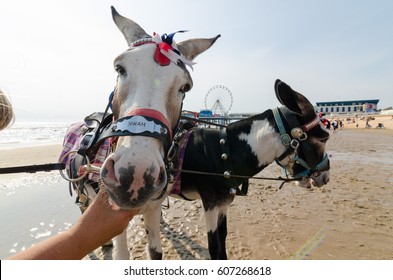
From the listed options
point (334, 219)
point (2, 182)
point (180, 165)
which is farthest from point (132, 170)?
point (2, 182)

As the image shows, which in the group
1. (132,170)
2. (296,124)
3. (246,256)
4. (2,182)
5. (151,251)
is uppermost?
(296,124)

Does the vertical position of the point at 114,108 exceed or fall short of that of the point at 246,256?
it exceeds it

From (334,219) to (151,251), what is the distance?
4584 millimetres

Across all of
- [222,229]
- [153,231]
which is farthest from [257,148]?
[153,231]

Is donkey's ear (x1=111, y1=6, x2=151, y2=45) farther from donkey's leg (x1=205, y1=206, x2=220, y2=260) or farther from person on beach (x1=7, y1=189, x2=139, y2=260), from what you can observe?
donkey's leg (x1=205, y1=206, x2=220, y2=260)

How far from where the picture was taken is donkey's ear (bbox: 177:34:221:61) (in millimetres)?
2533

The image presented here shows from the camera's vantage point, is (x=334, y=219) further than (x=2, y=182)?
No

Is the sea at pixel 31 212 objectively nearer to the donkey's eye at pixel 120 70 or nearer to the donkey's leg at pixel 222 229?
the donkey's leg at pixel 222 229

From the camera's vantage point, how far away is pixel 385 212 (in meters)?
5.64

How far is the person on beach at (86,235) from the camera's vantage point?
3.49ft

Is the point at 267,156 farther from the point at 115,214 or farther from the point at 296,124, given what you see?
the point at 115,214

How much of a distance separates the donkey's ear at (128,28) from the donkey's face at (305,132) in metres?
1.97

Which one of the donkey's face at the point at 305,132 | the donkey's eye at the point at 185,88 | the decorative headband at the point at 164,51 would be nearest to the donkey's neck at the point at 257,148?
the donkey's face at the point at 305,132

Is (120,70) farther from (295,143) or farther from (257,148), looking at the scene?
(295,143)
